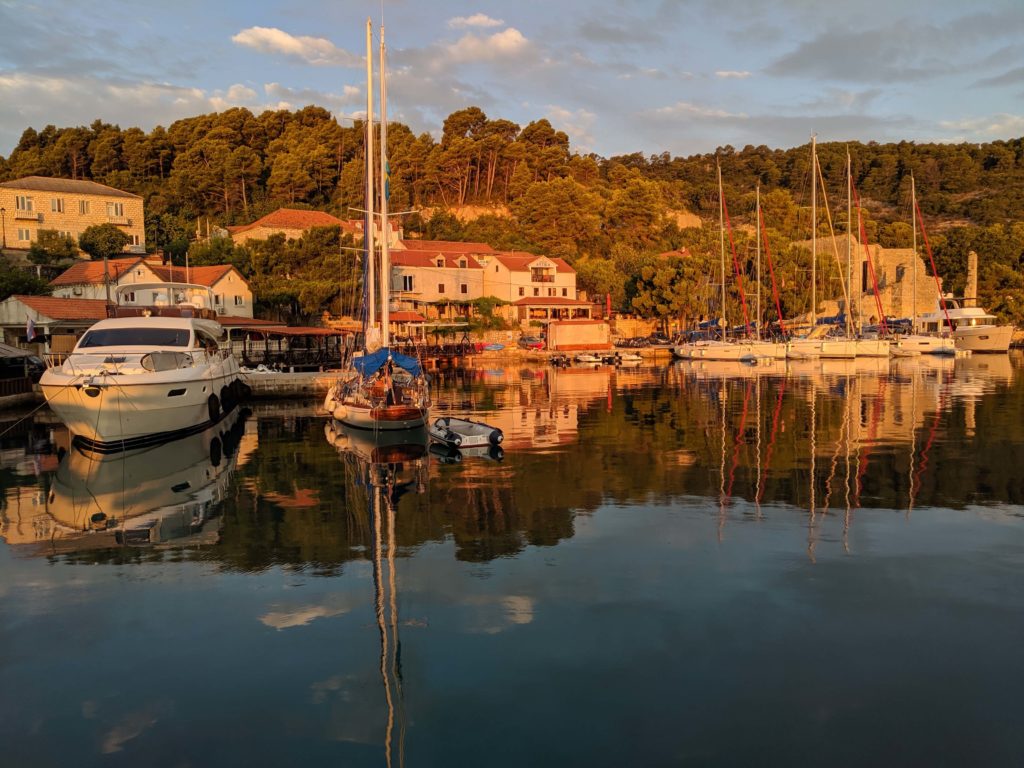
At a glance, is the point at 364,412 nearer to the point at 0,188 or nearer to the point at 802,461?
the point at 802,461

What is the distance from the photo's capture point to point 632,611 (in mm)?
11469

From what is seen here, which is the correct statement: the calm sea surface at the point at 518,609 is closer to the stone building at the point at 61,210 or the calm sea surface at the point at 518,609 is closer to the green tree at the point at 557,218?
the stone building at the point at 61,210

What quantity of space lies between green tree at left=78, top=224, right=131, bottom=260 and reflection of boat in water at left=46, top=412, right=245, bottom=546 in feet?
180

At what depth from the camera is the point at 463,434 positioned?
85.8 feet

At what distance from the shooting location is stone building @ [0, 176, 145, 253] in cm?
7425

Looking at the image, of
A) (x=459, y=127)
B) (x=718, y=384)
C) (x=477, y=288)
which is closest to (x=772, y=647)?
(x=718, y=384)

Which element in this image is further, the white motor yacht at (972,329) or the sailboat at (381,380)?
the white motor yacht at (972,329)

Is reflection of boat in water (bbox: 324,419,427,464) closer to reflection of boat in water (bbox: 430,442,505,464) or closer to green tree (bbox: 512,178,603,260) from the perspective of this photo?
reflection of boat in water (bbox: 430,442,505,464)

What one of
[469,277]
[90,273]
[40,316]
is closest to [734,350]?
[469,277]

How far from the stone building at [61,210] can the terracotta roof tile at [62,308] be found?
32353 mm

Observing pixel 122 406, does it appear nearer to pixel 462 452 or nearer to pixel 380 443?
pixel 380 443

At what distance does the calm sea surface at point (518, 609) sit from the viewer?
322 inches

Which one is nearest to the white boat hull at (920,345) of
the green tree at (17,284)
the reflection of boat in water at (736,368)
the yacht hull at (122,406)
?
the reflection of boat in water at (736,368)

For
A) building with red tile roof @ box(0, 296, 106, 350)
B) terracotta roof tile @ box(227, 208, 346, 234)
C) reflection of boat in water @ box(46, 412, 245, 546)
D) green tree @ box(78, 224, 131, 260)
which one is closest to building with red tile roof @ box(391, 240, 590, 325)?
terracotta roof tile @ box(227, 208, 346, 234)
